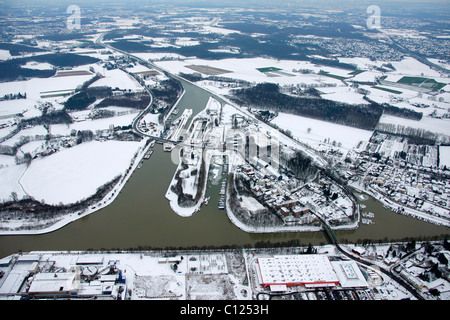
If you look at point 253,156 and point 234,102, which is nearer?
point 253,156

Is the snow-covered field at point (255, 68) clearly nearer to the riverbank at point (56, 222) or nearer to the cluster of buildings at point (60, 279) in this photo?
the riverbank at point (56, 222)

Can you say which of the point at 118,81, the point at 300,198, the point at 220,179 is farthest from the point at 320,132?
the point at 118,81

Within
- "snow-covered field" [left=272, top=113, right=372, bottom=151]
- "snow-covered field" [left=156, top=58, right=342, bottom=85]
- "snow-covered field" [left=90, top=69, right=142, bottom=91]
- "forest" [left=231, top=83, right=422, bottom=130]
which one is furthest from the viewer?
"snow-covered field" [left=156, top=58, right=342, bottom=85]

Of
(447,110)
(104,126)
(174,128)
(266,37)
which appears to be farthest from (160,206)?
(266,37)

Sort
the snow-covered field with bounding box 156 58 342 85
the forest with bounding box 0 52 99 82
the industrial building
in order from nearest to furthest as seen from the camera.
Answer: the industrial building
the forest with bounding box 0 52 99 82
the snow-covered field with bounding box 156 58 342 85

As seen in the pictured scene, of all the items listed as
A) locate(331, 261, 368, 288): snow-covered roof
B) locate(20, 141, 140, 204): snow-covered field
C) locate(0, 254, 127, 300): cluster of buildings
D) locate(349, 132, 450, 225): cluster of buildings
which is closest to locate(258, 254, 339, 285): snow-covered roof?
locate(331, 261, 368, 288): snow-covered roof

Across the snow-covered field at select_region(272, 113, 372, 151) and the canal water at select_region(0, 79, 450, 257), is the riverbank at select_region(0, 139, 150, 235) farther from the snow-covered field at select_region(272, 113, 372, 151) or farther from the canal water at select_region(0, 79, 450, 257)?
the snow-covered field at select_region(272, 113, 372, 151)
